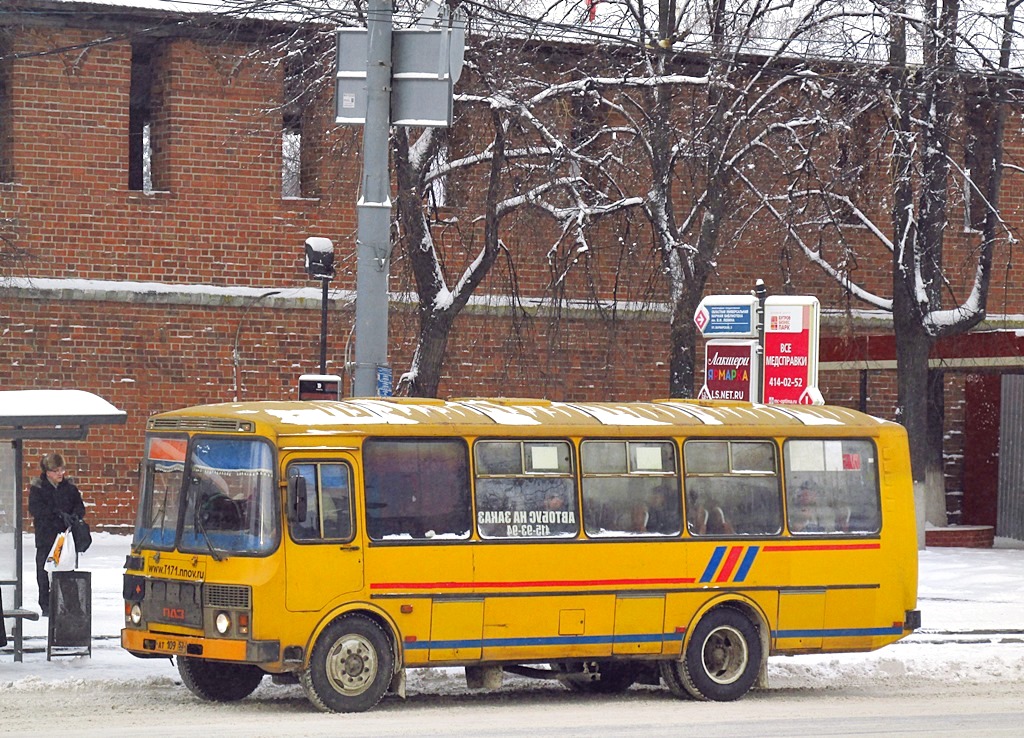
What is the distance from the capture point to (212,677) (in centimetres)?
1373

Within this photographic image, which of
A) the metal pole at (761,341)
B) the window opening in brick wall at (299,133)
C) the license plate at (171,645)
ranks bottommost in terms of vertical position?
the license plate at (171,645)

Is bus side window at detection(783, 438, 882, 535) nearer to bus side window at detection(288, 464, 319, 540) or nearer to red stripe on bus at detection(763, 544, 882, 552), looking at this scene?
red stripe on bus at detection(763, 544, 882, 552)

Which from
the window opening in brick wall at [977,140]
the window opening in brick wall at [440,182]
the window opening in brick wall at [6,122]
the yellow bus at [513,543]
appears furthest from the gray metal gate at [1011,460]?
the window opening in brick wall at [6,122]

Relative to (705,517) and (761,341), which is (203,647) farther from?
(761,341)

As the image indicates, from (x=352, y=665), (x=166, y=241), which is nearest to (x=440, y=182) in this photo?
(x=166, y=241)

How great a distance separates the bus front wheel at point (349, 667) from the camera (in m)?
13.1

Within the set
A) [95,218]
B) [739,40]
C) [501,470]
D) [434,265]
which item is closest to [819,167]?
[739,40]

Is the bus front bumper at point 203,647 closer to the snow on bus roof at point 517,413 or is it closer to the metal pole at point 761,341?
the snow on bus roof at point 517,413

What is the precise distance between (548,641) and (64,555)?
4142mm

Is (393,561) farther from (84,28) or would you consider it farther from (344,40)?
(84,28)

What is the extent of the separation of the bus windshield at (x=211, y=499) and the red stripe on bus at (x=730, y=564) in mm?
3645

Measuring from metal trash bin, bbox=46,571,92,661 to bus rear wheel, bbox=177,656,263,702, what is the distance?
151cm

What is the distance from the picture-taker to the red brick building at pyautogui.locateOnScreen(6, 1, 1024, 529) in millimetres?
26000

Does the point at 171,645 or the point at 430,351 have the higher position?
the point at 430,351
